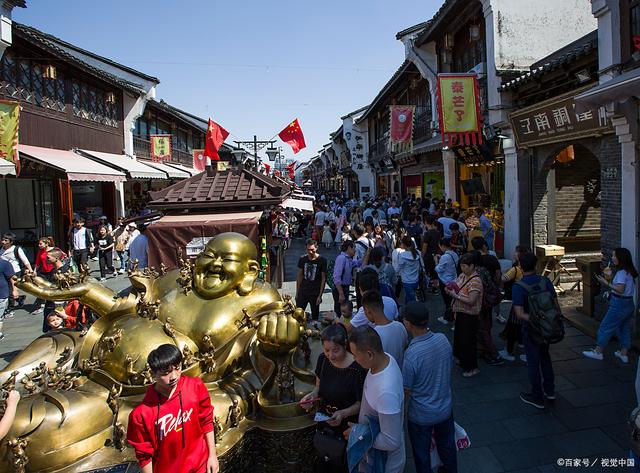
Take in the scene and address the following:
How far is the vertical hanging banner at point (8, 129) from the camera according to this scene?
390 inches

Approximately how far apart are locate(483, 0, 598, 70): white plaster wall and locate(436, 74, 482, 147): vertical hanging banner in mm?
778

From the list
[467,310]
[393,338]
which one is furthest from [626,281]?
[393,338]

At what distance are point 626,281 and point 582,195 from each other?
6.34 m

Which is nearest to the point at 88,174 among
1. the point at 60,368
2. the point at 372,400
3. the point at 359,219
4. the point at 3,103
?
the point at 3,103

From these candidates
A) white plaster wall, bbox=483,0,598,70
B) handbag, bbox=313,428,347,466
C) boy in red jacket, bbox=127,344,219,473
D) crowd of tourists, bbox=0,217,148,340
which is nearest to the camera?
boy in red jacket, bbox=127,344,219,473

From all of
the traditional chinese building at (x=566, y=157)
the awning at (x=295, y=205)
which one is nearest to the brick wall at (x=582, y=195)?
the traditional chinese building at (x=566, y=157)

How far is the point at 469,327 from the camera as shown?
5.52 m

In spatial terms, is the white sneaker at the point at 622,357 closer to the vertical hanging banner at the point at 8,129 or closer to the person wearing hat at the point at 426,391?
the person wearing hat at the point at 426,391

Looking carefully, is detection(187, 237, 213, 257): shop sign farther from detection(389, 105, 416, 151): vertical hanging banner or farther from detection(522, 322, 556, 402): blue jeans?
detection(389, 105, 416, 151): vertical hanging banner

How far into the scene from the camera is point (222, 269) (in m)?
4.48

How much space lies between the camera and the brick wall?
7.68 meters

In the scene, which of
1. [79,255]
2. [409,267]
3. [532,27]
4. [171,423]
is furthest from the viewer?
[79,255]

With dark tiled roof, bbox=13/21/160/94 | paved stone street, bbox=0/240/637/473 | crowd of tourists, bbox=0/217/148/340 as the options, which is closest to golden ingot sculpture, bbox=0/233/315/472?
crowd of tourists, bbox=0/217/148/340

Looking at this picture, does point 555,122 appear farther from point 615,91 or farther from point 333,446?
point 333,446
